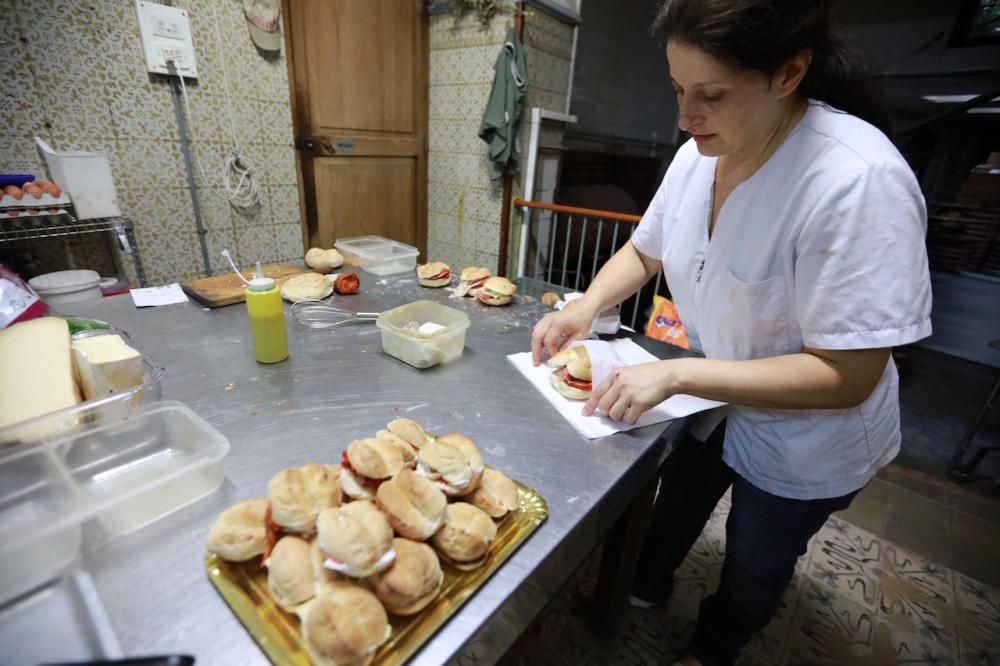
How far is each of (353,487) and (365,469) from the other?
0.11 ft

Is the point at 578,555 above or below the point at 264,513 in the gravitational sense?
below

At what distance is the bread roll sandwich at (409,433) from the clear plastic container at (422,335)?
37cm

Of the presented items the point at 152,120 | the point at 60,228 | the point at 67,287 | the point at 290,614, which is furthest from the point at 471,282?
the point at 152,120

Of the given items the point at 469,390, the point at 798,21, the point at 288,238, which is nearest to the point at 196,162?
the point at 288,238

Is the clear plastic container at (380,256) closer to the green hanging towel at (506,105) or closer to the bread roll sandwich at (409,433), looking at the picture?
the bread roll sandwich at (409,433)

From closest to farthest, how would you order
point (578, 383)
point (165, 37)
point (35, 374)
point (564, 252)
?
point (35, 374) < point (578, 383) < point (165, 37) < point (564, 252)

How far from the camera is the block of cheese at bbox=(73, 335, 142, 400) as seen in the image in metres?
0.90

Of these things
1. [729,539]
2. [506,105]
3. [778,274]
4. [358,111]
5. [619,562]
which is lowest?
[619,562]

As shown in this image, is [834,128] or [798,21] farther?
[834,128]

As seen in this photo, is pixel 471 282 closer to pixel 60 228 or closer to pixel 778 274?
pixel 778 274

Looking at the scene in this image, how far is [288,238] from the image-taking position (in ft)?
11.7

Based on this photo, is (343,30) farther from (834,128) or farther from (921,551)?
(921,551)

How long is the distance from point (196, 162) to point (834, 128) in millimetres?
3434

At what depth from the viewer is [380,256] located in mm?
2096
